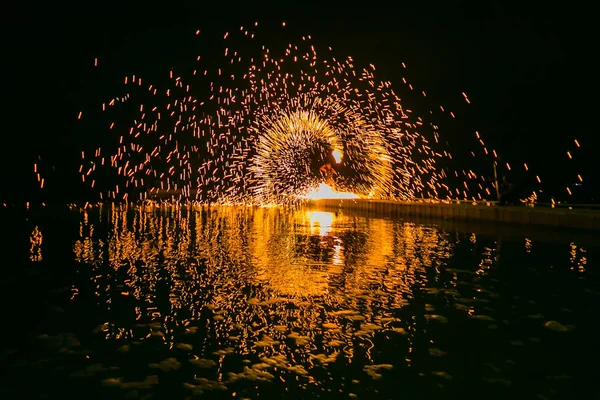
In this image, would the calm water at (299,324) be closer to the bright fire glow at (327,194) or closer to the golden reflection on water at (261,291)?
the golden reflection on water at (261,291)

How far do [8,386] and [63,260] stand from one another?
12.5 metres

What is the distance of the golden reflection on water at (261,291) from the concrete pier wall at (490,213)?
8.55m

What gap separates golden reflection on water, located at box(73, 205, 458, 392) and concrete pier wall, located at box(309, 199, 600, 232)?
855cm

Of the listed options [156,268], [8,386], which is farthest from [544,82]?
[8,386]

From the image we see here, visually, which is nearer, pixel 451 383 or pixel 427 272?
pixel 451 383

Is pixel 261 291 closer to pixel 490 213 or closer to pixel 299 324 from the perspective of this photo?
pixel 299 324

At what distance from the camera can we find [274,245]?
25.1 m

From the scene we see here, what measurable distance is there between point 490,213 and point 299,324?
2988cm

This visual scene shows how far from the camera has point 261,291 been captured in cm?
1430

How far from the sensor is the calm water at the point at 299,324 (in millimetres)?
7980

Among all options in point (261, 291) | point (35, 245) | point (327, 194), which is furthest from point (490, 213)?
point (327, 194)

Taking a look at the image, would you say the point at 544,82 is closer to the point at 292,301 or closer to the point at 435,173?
the point at 435,173

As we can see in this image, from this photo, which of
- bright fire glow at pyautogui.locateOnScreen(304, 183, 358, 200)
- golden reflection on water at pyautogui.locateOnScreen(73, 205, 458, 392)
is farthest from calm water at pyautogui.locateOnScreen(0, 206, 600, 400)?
bright fire glow at pyautogui.locateOnScreen(304, 183, 358, 200)

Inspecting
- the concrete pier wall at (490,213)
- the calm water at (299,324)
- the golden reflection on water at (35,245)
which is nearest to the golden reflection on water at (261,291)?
the calm water at (299,324)
